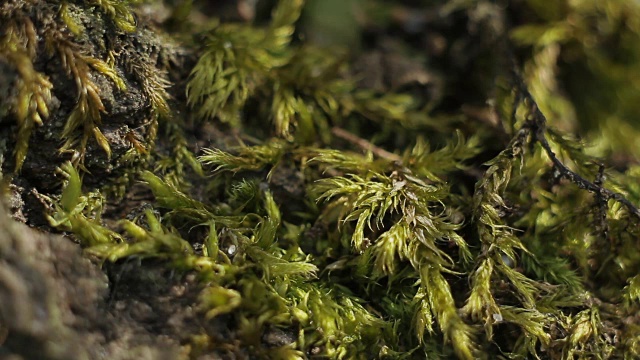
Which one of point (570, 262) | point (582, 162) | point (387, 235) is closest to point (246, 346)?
point (387, 235)

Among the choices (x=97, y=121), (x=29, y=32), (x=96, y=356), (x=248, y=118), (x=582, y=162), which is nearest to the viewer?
(x=96, y=356)

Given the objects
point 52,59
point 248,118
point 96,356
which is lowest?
point 96,356

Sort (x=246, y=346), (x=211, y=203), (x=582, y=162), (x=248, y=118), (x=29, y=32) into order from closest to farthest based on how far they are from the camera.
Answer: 1. (x=246, y=346)
2. (x=29, y=32)
3. (x=211, y=203)
4. (x=582, y=162)
5. (x=248, y=118)

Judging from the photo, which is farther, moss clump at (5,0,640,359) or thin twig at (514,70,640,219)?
thin twig at (514,70,640,219)

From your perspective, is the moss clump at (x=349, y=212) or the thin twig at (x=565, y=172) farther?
the thin twig at (x=565, y=172)

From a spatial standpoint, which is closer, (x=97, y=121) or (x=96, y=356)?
(x=96, y=356)

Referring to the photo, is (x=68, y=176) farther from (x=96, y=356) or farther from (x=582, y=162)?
(x=582, y=162)

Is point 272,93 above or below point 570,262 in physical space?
above
